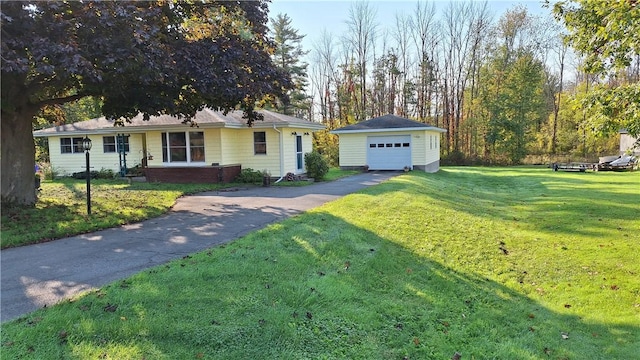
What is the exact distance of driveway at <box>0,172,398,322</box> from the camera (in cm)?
456

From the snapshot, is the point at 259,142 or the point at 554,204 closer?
the point at 554,204

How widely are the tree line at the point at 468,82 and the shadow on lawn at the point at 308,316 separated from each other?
86.3 ft

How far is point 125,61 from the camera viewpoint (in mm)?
7445

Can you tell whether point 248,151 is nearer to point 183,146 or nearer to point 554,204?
point 183,146

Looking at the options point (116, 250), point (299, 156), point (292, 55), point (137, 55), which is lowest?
point (116, 250)

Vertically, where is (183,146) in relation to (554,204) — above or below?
above

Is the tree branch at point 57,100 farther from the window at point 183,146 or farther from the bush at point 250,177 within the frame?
the bush at point 250,177

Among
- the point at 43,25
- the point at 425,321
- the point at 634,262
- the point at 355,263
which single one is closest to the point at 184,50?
the point at 43,25

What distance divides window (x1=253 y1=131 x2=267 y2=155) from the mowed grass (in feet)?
31.4

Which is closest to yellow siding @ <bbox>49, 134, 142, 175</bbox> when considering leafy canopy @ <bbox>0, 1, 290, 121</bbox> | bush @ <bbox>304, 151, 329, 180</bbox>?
bush @ <bbox>304, 151, 329, 180</bbox>

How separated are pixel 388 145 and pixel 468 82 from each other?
2129 centimetres

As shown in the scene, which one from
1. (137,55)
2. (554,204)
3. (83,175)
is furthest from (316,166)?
(83,175)

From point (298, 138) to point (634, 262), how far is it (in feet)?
47.5

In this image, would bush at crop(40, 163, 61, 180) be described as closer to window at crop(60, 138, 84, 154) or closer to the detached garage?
window at crop(60, 138, 84, 154)
